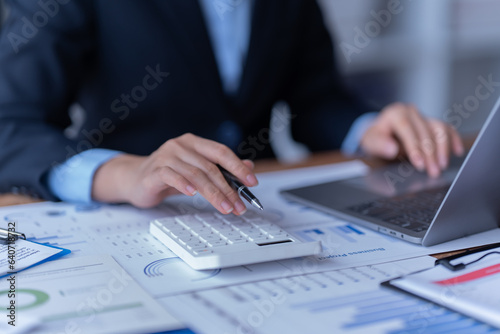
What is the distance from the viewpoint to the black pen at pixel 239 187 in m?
0.67

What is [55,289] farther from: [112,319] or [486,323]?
[486,323]

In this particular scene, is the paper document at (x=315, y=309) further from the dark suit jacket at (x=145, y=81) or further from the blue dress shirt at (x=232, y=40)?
the blue dress shirt at (x=232, y=40)

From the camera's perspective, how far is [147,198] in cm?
78

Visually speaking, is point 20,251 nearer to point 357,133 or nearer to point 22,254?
point 22,254

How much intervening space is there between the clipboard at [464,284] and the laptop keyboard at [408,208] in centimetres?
10

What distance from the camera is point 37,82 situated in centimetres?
101

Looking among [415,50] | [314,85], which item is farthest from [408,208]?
[415,50]

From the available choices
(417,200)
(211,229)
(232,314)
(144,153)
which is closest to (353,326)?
(232,314)

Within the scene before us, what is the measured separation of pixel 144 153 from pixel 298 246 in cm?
66

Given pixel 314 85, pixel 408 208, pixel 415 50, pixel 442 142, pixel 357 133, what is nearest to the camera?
pixel 408 208

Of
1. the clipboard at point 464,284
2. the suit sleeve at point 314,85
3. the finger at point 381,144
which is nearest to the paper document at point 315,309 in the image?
the clipboard at point 464,284

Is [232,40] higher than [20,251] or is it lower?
higher

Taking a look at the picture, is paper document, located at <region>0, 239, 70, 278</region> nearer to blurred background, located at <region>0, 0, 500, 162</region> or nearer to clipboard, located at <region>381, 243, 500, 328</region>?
clipboard, located at <region>381, 243, 500, 328</region>

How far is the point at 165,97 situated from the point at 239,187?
0.53 metres
